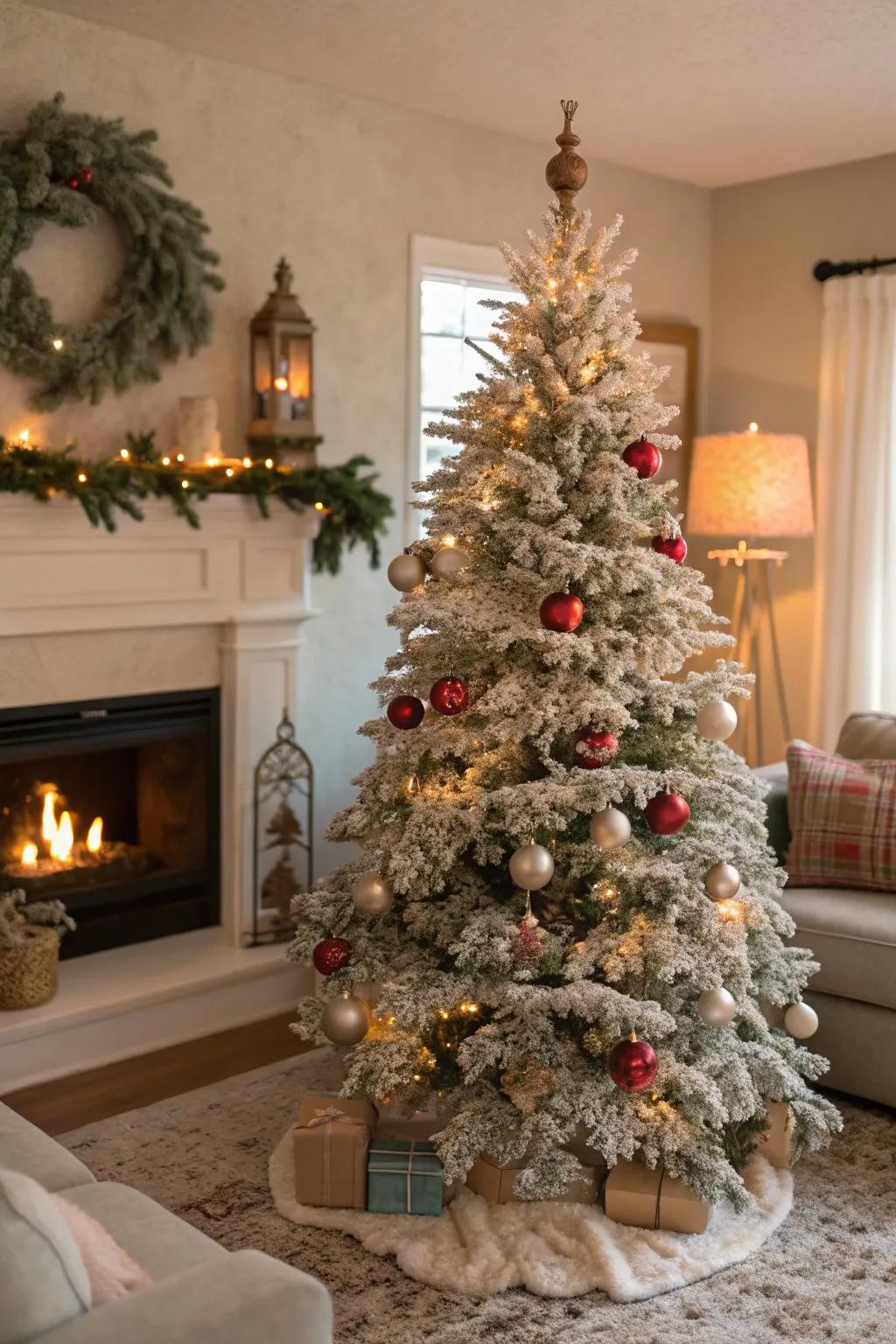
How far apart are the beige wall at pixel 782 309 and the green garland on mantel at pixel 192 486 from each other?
6.09 feet

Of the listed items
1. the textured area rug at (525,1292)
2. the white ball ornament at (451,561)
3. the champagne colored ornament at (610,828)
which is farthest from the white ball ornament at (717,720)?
the textured area rug at (525,1292)

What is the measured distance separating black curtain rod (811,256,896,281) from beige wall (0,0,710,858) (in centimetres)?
90

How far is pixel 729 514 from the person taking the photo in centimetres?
464

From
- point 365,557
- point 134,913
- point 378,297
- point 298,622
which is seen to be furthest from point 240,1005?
point 378,297

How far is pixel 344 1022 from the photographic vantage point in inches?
107

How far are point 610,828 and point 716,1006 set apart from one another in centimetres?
42

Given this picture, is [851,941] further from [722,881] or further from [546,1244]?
[546,1244]

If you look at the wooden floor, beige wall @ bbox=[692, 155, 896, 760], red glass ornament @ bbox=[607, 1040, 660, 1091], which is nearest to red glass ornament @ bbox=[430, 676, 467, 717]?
red glass ornament @ bbox=[607, 1040, 660, 1091]

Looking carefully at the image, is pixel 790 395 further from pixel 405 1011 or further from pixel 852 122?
pixel 405 1011

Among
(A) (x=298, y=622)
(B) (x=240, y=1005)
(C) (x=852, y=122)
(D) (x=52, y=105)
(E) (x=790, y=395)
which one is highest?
(C) (x=852, y=122)

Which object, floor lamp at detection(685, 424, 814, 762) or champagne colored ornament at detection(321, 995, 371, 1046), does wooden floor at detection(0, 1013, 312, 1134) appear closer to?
champagne colored ornament at detection(321, 995, 371, 1046)

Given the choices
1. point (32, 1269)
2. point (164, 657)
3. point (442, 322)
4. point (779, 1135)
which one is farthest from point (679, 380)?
point (32, 1269)

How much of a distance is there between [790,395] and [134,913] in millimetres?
3197

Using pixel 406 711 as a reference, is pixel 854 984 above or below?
A: below
